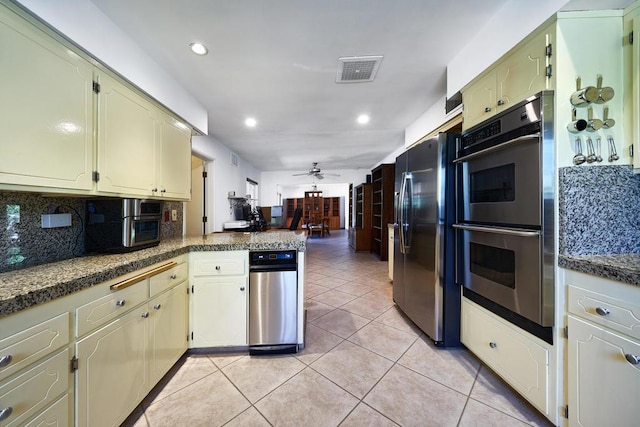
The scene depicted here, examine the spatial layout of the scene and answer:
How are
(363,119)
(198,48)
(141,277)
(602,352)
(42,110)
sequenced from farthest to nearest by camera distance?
1. (363,119)
2. (198,48)
3. (141,277)
4. (42,110)
5. (602,352)

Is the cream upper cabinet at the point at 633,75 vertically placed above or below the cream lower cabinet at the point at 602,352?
above

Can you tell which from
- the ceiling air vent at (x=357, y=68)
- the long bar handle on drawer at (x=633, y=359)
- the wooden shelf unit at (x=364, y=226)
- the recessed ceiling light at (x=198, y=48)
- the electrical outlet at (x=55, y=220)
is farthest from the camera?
the wooden shelf unit at (x=364, y=226)

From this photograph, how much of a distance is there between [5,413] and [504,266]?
237cm

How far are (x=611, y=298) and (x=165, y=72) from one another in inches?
135

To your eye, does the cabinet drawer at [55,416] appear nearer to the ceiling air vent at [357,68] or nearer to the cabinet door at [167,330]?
the cabinet door at [167,330]

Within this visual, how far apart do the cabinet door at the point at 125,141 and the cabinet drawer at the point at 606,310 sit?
109 inches

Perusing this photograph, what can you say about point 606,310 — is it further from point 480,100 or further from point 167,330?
point 167,330

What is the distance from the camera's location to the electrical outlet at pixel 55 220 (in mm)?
1305

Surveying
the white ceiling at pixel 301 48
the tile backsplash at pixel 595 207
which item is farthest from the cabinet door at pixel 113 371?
the tile backsplash at pixel 595 207

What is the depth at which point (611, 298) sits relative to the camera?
3.11 feet

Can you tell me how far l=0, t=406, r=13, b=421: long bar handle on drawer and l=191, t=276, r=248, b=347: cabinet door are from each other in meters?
1.05

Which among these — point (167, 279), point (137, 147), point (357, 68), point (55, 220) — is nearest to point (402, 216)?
point (357, 68)

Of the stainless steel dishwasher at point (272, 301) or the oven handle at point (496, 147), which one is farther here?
the stainless steel dishwasher at point (272, 301)

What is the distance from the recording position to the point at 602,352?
968 millimetres
